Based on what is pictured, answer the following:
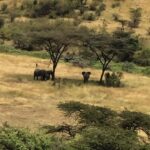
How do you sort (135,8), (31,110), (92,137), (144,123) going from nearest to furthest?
1. (92,137)
2. (144,123)
3. (31,110)
4. (135,8)

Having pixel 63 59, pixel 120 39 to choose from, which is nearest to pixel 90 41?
pixel 120 39

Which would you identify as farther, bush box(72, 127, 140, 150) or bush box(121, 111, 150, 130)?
bush box(121, 111, 150, 130)

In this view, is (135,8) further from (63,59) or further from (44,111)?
(44,111)

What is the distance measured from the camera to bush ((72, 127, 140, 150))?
1697 centimetres

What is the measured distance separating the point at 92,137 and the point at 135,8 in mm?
54677

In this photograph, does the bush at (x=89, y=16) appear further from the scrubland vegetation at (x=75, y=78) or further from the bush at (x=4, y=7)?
the bush at (x=4, y=7)

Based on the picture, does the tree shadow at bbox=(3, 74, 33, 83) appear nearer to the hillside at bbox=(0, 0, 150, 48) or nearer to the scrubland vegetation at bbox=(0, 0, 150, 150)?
the scrubland vegetation at bbox=(0, 0, 150, 150)

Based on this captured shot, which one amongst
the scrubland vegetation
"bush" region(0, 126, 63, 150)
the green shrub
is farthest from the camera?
the green shrub

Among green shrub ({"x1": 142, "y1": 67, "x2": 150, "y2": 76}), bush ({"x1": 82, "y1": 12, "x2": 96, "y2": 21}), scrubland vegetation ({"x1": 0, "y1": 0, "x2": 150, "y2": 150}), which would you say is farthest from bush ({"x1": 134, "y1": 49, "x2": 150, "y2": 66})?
bush ({"x1": 82, "y1": 12, "x2": 96, "y2": 21})

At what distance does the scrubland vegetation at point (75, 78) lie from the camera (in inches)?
719

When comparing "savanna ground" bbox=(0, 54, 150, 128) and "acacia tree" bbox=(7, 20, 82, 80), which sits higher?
"acacia tree" bbox=(7, 20, 82, 80)

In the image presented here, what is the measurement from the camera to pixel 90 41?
42656 mm

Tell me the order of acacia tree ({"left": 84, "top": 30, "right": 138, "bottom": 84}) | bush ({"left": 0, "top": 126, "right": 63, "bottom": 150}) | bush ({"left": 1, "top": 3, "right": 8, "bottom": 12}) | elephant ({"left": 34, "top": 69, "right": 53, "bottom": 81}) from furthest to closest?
bush ({"left": 1, "top": 3, "right": 8, "bottom": 12}) → acacia tree ({"left": 84, "top": 30, "right": 138, "bottom": 84}) → elephant ({"left": 34, "top": 69, "right": 53, "bottom": 81}) → bush ({"left": 0, "top": 126, "right": 63, "bottom": 150})

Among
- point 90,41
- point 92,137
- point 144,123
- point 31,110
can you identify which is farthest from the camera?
point 90,41
